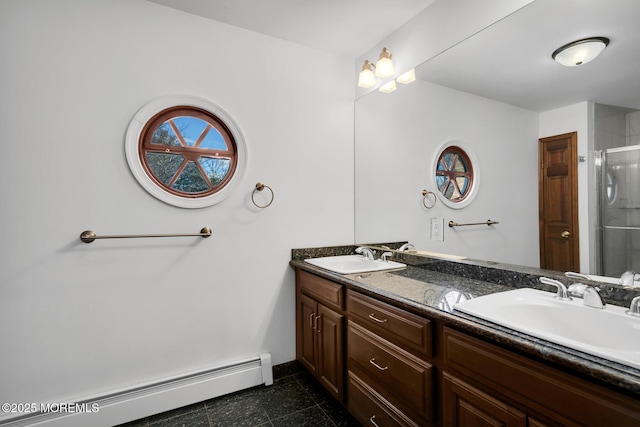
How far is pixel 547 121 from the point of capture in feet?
4.16

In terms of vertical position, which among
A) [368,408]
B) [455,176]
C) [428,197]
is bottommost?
[368,408]

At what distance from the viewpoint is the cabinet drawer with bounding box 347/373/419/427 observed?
1.27 meters

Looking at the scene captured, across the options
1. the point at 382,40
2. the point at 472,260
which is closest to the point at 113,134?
the point at 382,40

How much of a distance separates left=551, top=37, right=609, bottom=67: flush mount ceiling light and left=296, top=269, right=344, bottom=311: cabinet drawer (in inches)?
57.0

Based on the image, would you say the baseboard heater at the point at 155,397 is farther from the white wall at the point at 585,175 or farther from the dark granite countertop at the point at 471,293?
the white wall at the point at 585,175

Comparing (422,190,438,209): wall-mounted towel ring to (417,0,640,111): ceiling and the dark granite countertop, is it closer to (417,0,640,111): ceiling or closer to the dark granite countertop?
the dark granite countertop

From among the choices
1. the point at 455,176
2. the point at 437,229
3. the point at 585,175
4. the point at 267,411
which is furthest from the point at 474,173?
the point at 267,411

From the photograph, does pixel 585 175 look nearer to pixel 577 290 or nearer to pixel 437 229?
pixel 577 290

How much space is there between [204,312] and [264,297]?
16.1 inches

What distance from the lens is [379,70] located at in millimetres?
2041

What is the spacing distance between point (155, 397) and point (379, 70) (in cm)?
253

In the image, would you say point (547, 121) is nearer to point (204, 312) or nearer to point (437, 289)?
point (437, 289)

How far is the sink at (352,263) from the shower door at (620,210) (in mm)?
1013

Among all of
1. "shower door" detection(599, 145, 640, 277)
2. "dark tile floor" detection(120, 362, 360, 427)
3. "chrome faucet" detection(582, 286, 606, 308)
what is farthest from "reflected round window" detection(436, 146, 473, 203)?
"dark tile floor" detection(120, 362, 360, 427)
